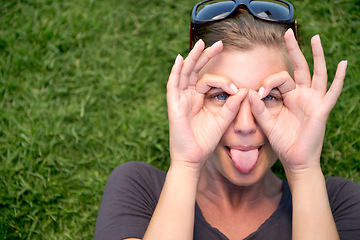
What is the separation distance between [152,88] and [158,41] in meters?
0.49

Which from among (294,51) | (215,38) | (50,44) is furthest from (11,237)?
(294,51)

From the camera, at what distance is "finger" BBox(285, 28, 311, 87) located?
213cm

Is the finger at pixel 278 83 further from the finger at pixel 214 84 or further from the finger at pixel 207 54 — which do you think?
the finger at pixel 207 54

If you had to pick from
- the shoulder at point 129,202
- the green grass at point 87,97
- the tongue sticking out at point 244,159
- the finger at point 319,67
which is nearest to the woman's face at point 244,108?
the tongue sticking out at point 244,159

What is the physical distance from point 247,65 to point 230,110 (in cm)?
27

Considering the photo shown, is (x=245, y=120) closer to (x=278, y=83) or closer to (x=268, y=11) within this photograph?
(x=278, y=83)

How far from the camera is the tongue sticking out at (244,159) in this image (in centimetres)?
220

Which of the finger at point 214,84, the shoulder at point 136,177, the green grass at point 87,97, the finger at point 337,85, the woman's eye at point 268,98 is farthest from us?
the green grass at point 87,97

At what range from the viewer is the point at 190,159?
2.16 m

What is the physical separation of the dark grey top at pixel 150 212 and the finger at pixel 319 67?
0.81 meters

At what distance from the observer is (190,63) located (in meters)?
2.18

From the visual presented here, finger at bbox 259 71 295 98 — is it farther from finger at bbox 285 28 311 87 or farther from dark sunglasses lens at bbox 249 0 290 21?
dark sunglasses lens at bbox 249 0 290 21

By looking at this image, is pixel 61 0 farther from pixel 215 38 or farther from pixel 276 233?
pixel 276 233

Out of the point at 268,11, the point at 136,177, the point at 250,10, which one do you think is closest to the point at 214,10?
the point at 250,10
